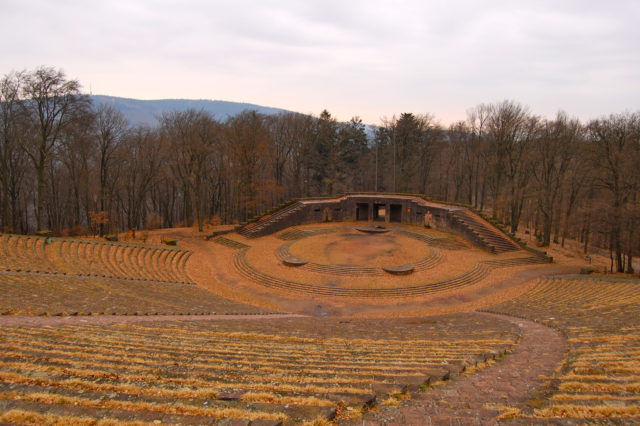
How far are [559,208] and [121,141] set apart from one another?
4935 cm

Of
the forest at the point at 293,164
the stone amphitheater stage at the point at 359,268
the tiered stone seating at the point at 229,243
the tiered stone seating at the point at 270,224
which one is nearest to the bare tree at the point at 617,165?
the forest at the point at 293,164

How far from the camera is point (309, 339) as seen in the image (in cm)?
1047

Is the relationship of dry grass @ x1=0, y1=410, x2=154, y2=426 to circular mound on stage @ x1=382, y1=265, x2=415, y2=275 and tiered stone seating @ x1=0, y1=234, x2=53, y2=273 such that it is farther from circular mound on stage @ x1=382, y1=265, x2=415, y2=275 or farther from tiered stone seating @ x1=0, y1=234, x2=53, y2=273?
circular mound on stage @ x1=382, y1=265, x2=415, y2=275

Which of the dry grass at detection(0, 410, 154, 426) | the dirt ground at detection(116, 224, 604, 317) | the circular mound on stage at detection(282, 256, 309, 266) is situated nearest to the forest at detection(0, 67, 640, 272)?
the dirt ground at detection(116, 224, 604, 317)

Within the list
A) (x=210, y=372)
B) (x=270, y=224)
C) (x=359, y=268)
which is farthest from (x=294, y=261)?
(x=210, y=372)

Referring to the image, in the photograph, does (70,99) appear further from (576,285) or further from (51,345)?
(576,285)

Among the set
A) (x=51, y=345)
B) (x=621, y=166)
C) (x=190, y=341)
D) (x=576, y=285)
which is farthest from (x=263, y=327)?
(x=621, y=166)

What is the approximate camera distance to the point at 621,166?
79.3 feet

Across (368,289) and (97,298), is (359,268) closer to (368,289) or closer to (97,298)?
(368,289)

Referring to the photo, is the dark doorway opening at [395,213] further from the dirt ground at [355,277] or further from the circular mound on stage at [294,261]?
the circular mound on stage at [294,261]

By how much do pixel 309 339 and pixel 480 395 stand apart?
5812mm

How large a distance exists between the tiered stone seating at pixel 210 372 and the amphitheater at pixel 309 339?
39 mm

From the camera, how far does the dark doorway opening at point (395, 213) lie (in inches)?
1720

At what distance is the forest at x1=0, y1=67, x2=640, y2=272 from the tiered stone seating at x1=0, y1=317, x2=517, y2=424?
23.7m
